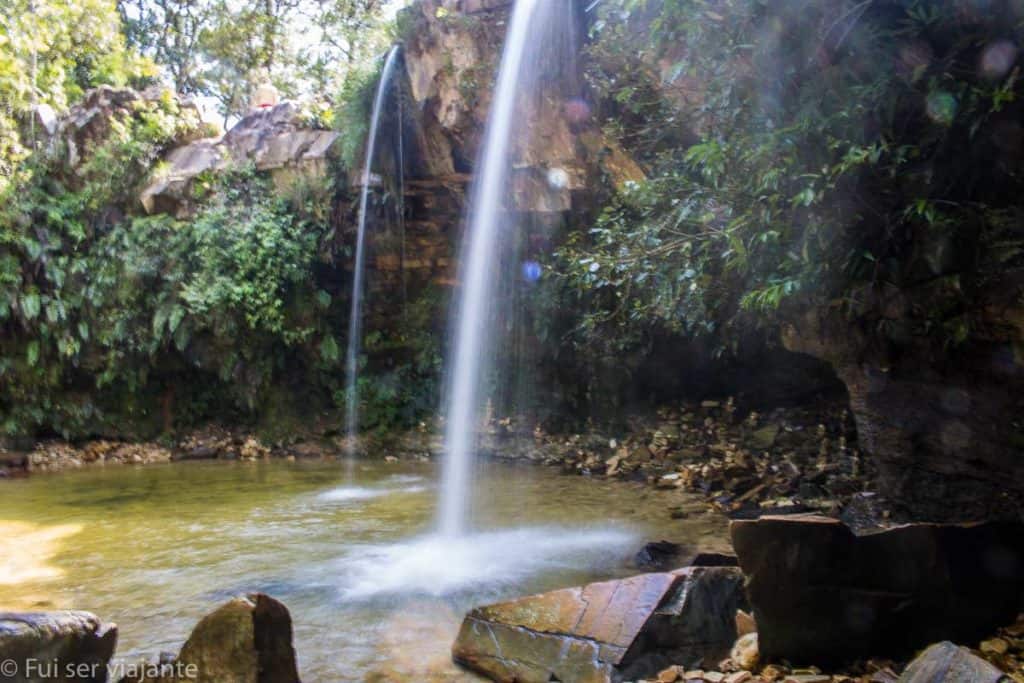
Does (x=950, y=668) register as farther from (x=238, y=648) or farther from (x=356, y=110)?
(x=356, y=110)

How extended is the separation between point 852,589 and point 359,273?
34.3 feet

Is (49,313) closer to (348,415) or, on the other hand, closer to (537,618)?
(348,415)

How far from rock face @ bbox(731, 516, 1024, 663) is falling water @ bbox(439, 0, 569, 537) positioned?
5068 mm

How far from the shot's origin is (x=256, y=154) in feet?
44.8

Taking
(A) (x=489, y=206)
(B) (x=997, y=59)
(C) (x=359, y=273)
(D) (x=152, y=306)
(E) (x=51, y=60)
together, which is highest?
(E) (x=51, y=60)

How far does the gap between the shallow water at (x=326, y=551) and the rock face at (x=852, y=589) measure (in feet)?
5.77

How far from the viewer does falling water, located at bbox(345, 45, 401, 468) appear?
38.2ft

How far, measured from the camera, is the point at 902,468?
6.29 meters

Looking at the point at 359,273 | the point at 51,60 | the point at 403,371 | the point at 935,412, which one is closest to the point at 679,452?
the point at 935,412

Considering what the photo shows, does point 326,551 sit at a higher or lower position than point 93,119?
lower

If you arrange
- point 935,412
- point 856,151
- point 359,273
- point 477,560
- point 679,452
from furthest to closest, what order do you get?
point 359,273 → point 679,452 → point 477,560 → point 935,412 → point 856,151

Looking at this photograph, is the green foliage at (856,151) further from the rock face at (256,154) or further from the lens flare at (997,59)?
the rock face at (256,154)

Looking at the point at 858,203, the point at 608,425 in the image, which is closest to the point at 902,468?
the point at 858,203

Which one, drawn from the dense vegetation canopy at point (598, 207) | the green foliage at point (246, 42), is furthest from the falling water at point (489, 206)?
the green foliage at point (246, 42)
